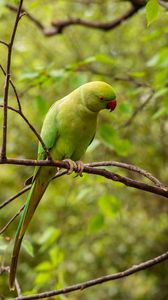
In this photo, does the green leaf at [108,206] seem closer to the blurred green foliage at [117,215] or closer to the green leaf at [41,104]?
the green leaf at [41,104]

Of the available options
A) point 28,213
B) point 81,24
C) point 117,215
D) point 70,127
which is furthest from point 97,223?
point 117,215

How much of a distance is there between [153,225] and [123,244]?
449 mm

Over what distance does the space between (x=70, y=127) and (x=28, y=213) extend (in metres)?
0.37

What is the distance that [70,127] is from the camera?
1873 millimetres

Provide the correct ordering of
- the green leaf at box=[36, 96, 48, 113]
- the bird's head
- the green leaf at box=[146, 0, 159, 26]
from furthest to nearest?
1. the green leaf at box=[36, 96, 48, 113]
2. the bird's head
3. the green leaf at box=[146, 0, 159, 26]

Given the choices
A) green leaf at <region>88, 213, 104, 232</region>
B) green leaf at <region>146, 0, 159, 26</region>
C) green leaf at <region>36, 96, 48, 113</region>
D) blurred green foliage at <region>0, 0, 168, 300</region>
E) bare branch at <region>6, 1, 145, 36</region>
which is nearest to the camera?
green leaf at <region>146, 0, 159, 26</region>

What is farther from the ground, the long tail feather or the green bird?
the green bird

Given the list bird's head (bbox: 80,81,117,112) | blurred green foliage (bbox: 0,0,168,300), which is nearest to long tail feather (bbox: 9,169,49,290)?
bird's head (bbox: 80,81,117,112)

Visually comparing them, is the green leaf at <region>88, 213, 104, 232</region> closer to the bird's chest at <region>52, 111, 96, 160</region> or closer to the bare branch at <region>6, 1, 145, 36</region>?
the bird's chest at <region>52, 111, 96, 160</region>

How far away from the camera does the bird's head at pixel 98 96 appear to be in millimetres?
1809

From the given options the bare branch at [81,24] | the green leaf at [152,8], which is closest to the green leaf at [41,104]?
the bare branch at [81,24]

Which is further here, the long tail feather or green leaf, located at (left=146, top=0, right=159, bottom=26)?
the long tail feather

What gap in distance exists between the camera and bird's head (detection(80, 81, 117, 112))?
1809 millimetres

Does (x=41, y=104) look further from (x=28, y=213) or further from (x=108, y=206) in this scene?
(x=28, y=213)
